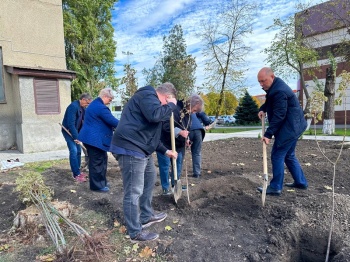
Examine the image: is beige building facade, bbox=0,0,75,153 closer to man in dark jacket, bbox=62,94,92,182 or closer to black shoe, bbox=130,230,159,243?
man in dark jacket, bbox=62,94,92,182

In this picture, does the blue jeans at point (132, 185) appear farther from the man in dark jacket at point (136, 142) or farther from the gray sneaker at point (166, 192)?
the gray sneaker at point (166, 192)

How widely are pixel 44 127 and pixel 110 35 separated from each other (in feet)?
49.1

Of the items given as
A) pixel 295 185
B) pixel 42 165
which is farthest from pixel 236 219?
pixel 42 165

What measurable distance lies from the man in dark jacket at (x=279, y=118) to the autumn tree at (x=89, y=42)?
1565 centimetres

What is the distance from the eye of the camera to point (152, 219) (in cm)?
311

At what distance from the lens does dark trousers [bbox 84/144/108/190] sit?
168 inches

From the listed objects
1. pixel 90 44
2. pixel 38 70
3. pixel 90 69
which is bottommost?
pixel 38 70

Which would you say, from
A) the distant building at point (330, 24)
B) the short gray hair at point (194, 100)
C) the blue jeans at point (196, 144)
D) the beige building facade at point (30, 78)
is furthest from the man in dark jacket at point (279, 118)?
the beige building facade at point (30, 78)

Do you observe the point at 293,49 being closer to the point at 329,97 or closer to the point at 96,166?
the point at 329,97

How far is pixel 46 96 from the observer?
31.8ft

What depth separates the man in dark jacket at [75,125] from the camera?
493 cm

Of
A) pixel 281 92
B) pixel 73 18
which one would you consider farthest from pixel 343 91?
pixel 73 18

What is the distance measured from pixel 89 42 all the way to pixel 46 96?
1208cm

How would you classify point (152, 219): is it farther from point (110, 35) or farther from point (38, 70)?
point (110, 35)
